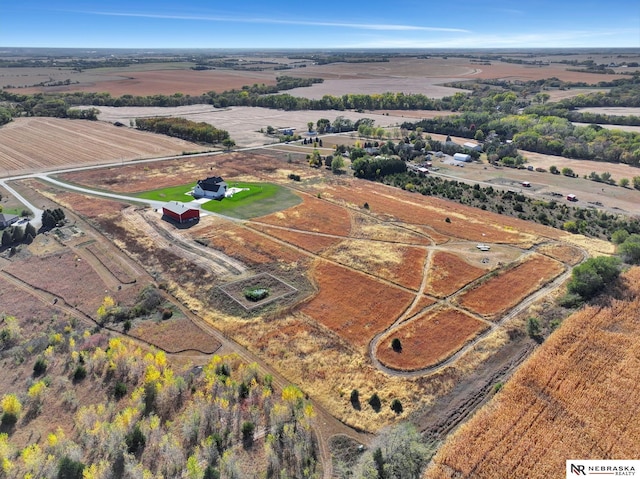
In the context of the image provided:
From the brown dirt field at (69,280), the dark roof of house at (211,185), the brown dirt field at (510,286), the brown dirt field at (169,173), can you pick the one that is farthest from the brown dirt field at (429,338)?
the brown dirt field at (169,173)

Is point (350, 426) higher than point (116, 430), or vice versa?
point (116, 430)

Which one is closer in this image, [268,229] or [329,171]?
[268,229]

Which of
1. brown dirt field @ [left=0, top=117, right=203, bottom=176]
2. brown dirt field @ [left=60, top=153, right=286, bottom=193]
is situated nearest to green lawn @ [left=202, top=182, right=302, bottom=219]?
brown dirt field @ [left=60, top=153, right=286, bottom=193]

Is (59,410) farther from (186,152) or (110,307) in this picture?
(186,152)

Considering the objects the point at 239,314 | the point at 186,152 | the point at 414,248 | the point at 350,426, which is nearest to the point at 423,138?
the point at 186,152

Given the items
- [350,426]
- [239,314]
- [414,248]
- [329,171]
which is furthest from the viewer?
Answer: [329,171]

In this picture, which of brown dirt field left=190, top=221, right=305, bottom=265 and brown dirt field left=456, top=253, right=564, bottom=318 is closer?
brown dirt field left=456, top=253, right=564, bottom=318

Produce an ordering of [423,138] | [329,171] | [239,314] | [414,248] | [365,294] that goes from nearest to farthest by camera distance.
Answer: [239,314] → [365,294] → [414,248] → [329,171] → [423,138]

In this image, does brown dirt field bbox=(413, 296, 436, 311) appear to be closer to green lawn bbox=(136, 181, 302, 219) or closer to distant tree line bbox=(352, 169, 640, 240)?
green lawn bbox=(136, 181, 302, 219)
